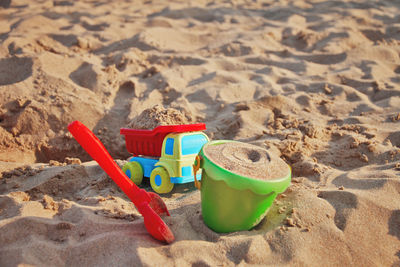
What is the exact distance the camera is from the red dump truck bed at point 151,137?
1.96m

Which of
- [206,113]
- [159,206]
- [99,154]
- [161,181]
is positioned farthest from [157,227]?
[206,113]

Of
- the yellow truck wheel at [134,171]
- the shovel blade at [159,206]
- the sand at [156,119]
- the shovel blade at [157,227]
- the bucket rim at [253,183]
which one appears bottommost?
the yellow truck wheel at [134,171]

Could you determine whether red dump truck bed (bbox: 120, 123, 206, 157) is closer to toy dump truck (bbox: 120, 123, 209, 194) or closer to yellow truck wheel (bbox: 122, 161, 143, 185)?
toy dump truck (bbox: 120, 123, 209, 194)

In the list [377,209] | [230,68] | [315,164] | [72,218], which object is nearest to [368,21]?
[230,68]

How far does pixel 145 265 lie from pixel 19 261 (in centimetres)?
48

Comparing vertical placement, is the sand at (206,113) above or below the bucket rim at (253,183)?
below

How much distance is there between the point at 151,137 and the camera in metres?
2.08

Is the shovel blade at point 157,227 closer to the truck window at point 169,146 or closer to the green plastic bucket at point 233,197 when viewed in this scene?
the green plastic bucket at point 233,197

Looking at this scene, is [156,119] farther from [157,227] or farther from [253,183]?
[253,183]

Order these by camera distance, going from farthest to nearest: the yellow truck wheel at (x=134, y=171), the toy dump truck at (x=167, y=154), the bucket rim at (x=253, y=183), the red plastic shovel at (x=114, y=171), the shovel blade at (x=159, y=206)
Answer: the yellow truck wheel at (x=134, y=171)
the toy dump truck at (x=167, y=154)
the shovel blade at (x=159, y=206)
the red plastic shovel at (x=114, y=171)
the bucket rim at (x=253, y=183)

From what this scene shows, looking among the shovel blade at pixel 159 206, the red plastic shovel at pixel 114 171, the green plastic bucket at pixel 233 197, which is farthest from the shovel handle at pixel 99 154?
the green plastic bucket at pixel 233 197

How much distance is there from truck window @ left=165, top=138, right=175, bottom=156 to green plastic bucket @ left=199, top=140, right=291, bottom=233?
1.74ft

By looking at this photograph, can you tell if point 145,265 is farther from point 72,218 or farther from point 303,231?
point 303,231

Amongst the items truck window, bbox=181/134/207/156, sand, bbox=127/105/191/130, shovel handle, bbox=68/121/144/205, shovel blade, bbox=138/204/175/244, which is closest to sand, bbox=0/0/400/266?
shovel blade, bbox=138/204/175/244
